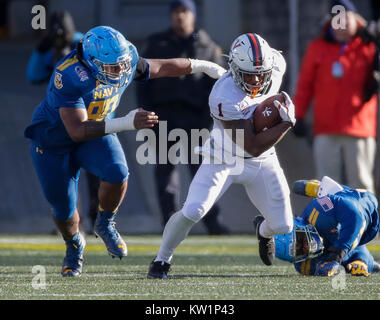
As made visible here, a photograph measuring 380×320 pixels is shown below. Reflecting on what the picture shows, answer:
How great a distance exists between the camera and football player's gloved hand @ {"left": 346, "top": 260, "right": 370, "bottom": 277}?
5.65m

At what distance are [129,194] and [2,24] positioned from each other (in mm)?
4513

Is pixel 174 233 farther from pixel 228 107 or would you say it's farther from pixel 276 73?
pixel 276 73

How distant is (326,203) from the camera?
582 centimetres

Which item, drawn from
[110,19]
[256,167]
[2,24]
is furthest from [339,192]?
[2,24]

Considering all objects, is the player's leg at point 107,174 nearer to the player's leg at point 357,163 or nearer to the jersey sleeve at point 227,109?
the jersey sleeve at point 227,109

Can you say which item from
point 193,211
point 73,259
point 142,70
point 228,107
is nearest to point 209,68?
point 142,70

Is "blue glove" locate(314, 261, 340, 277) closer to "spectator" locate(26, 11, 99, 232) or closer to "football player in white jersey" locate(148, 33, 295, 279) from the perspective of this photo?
A: "football player in white jersey" locate(148, 33, 295, 279)

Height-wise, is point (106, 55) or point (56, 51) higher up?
point (106, 55)

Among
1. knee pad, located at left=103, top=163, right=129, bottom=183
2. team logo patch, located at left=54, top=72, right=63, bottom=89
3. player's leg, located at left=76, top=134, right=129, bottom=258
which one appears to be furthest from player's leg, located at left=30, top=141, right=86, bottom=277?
team logo patch, located at left=54, top=72, right=63, bottom=89

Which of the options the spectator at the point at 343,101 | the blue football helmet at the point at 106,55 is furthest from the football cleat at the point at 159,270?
the spectator at the point at 343,101

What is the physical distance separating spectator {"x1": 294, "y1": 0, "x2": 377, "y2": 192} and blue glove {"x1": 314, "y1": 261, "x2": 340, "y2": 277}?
257 cm

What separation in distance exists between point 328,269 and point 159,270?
3.04 feet
